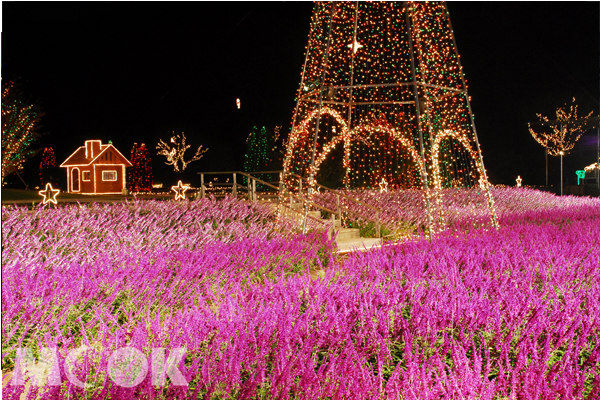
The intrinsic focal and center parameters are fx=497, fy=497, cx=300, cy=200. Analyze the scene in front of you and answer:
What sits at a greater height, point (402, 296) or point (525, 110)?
point (525, 110)

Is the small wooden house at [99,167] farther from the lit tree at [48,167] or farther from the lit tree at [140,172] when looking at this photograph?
the lit tree at [48,167]

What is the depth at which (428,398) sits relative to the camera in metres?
2.15

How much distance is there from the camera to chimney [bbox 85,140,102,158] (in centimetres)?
3912

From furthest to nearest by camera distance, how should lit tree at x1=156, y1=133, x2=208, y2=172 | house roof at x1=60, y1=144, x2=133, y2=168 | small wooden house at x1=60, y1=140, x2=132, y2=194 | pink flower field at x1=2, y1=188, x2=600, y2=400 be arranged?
1. lit tree at x1=156, y1=133, x2=208, y2=172
2. house roof at x1=60, y1=144, x2=133, y2=168
3. small wooden house at x1=60, y1=140, x2=132, y2=194
4. pink flower field at x1=2, y1=188, x2=600, y2=400

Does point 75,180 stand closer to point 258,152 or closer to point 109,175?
point 109,175

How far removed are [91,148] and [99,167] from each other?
6.50 feet

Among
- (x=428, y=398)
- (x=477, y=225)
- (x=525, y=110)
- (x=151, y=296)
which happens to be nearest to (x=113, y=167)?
(x=525, y=110)

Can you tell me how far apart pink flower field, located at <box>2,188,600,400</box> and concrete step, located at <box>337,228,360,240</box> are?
3.30 metres

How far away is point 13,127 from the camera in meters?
22.0

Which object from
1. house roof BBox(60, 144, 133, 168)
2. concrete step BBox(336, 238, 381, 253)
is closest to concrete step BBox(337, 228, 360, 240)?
concrete step BBox(336, 238, 381, 253)

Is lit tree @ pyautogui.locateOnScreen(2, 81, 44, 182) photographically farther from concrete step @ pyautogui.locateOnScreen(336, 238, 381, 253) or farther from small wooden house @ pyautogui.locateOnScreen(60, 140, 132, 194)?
concrete step @ pyautogui.locateOnScreen(336, 238, 381, 253)

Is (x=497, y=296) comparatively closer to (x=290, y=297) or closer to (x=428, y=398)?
(x=290, y=297)

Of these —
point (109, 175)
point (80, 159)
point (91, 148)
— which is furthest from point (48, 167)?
point (109, 175)

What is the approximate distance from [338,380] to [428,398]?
436 mm
